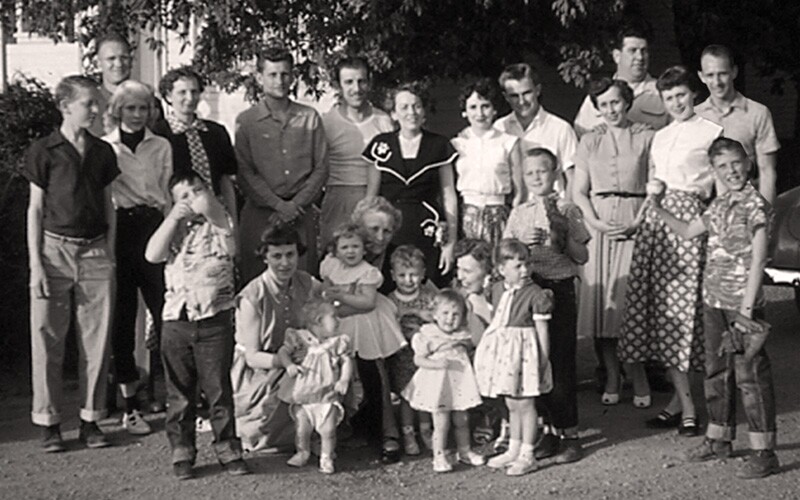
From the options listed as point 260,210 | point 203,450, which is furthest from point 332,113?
point 203,450

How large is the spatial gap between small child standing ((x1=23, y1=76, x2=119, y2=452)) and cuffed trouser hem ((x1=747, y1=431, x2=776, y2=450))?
10.9 feet

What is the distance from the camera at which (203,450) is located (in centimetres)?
702

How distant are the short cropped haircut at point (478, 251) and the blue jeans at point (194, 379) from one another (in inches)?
52.0

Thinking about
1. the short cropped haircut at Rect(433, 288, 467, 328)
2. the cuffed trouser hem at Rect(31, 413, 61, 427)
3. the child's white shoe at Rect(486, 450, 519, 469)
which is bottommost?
the child's white shoe at Rect(486, 450, 519, 469)

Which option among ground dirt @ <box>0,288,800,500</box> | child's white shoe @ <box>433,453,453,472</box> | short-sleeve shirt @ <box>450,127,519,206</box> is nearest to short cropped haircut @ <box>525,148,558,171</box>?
short-sleeve shirt @ <box>450,127,519,206</box>

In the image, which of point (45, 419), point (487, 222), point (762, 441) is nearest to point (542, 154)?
point (487, 222)

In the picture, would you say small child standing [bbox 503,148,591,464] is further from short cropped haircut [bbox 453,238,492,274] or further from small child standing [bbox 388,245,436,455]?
small child standing [bbox 388,245,436,455]

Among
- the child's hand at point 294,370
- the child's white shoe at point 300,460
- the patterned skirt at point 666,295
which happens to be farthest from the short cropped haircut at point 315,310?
the patterned skirt at point 666,295

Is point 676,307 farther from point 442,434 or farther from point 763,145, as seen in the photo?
point 442,434

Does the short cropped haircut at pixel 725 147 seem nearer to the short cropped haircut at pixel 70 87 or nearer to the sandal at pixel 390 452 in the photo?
the sandal at pixel 390 452

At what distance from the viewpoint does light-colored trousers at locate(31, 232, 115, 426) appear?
6934mm

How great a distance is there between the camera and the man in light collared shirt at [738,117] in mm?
7605

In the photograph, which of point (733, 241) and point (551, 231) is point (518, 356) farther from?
point (733, 241)

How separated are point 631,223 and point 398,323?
5.36 ft
